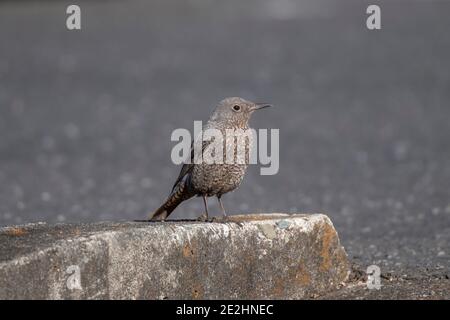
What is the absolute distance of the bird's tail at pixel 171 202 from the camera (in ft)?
22.9

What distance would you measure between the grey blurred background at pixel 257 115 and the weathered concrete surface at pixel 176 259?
1903 millimetres

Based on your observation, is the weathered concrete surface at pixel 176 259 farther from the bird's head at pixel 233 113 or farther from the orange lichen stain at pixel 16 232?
the bird's head at pixel 233 113

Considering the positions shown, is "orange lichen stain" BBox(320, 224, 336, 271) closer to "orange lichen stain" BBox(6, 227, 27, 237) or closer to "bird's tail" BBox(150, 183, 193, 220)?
"bird's tail" BBox(150, 183, 193, 220)

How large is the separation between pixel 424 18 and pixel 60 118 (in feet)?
32.7

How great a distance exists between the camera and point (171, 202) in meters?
7.03

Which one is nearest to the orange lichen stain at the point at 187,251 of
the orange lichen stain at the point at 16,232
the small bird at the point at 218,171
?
the small bird at the point at 218,171

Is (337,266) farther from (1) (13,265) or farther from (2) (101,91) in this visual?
(2) (101,91)

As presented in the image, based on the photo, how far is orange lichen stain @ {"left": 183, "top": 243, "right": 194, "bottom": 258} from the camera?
5883mm

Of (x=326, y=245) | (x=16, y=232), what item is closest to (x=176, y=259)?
(x=16, y=232)

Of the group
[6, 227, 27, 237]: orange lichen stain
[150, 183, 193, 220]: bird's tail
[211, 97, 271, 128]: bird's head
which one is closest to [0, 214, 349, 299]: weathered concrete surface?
[6, 227, 27, 237]: orange lichen stain

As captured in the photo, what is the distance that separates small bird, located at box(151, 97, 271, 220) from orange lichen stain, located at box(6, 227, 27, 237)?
119cm

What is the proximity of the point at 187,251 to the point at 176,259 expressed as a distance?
0.32ft

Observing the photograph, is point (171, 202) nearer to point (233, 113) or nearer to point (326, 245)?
point (233, 113)

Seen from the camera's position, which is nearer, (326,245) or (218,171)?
(326,245)
